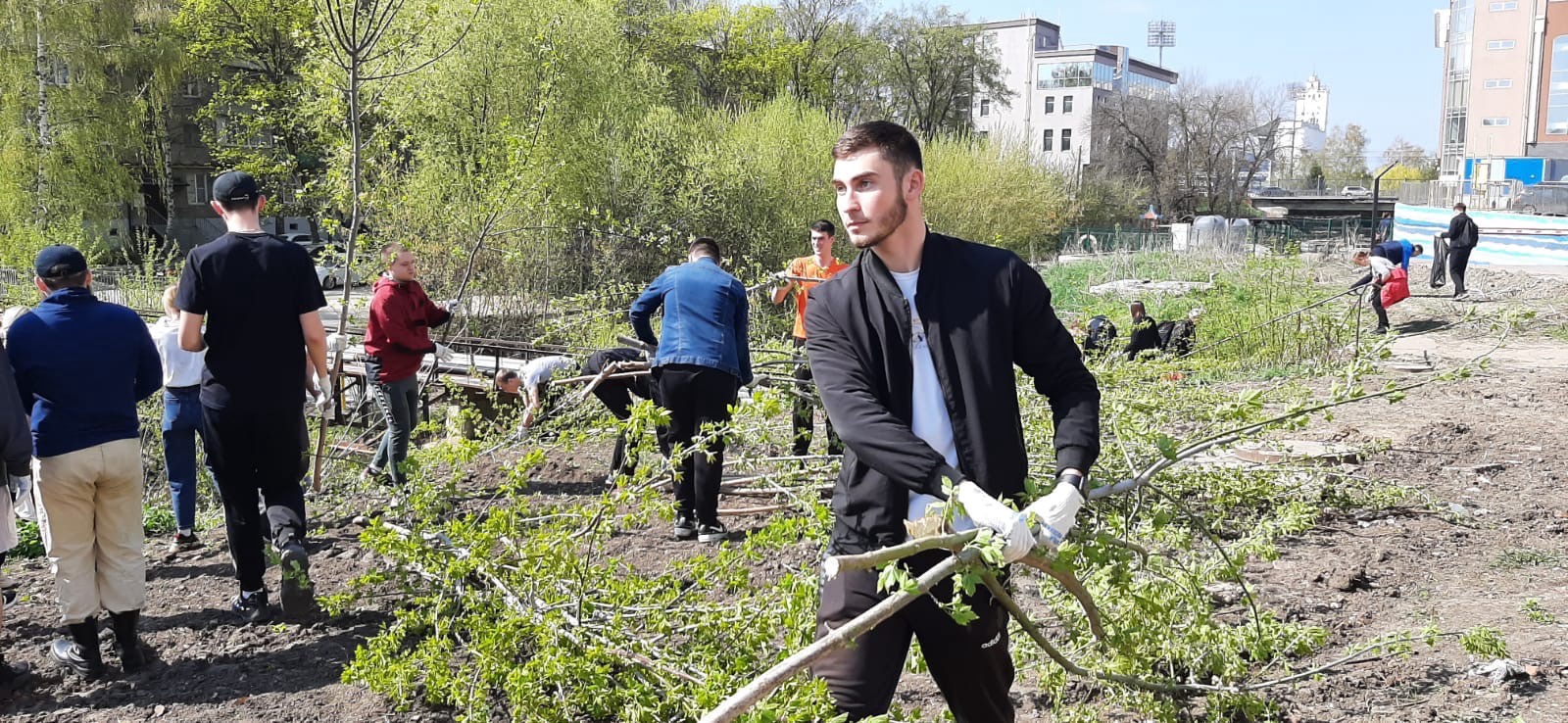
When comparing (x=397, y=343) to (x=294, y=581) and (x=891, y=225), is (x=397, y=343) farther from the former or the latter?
(x=891, y=225)

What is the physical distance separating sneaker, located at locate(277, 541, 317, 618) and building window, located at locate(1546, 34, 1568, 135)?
7034 centimetres

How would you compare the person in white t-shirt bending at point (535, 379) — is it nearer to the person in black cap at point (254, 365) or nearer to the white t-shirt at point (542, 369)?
the white t-shirt at point (542, 369)

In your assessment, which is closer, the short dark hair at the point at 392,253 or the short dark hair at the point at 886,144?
the short dark hair at the point at 886,144

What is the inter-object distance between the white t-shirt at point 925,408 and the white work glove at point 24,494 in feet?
12.3

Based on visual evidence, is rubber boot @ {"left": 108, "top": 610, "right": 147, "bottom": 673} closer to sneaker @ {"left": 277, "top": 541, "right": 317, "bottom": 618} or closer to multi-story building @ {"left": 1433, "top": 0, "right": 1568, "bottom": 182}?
sneaker @ {"left": 277, "top": 541, "right": 317, "bottom": 618}

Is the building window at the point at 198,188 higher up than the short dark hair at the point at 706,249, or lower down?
higher up

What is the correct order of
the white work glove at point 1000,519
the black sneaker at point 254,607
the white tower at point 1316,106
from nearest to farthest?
the white work glove at point 1000,519 → the black sneaker at point 254,607 → the white tower at point 1316,106

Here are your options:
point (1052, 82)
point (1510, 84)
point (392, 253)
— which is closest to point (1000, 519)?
point (392, 253)

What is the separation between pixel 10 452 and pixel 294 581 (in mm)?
1178

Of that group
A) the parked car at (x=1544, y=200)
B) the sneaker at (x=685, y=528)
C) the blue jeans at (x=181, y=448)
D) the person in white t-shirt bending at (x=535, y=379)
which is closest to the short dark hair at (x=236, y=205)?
the blue jeans at (x=181, y=448)

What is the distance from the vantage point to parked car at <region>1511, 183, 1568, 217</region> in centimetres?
3956

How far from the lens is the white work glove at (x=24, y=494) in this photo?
4.63m

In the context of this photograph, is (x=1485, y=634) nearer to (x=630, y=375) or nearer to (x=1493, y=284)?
(x=630, y=375)

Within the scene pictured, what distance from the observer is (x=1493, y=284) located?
77.5 feet
